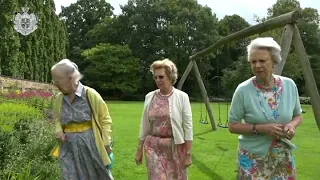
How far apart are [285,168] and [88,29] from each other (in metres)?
65.1

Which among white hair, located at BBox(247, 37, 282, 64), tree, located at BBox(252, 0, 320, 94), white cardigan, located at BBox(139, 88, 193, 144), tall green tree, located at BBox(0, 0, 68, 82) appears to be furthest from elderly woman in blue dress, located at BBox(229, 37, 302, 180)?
tree, located at BBox(252, 0, 320, 94)

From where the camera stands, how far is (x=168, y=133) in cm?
452

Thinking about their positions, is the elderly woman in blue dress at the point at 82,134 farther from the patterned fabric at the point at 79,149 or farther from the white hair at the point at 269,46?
the white hair at the point at 269,46

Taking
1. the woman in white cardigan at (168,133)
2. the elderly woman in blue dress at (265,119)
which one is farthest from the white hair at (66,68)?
the elderly woman in blue dress at (265,119)

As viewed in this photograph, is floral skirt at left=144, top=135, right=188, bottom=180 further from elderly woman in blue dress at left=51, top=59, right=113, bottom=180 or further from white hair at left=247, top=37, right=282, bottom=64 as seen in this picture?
white hair at left=247, top=37, right=282, bottom=64

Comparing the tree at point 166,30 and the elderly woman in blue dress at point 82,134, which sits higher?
the tree at point 166,30

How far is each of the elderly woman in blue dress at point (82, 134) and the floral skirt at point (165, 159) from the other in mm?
560

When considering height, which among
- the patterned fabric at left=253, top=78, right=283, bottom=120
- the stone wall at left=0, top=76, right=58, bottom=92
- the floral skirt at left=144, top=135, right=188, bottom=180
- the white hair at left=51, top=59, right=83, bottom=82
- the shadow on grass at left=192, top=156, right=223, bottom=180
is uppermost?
the white hair at left=51, top=59, right=83, bottom=82

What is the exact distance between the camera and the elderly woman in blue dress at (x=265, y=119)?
3.26 m

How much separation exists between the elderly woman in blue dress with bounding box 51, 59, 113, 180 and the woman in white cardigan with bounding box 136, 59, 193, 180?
0.57 m

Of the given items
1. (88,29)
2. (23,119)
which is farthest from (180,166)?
(88,29)

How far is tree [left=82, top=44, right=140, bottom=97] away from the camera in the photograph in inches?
2135

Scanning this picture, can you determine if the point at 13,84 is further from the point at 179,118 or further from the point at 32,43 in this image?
the point at 32,43

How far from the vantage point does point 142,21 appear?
Result: 2231 inches
